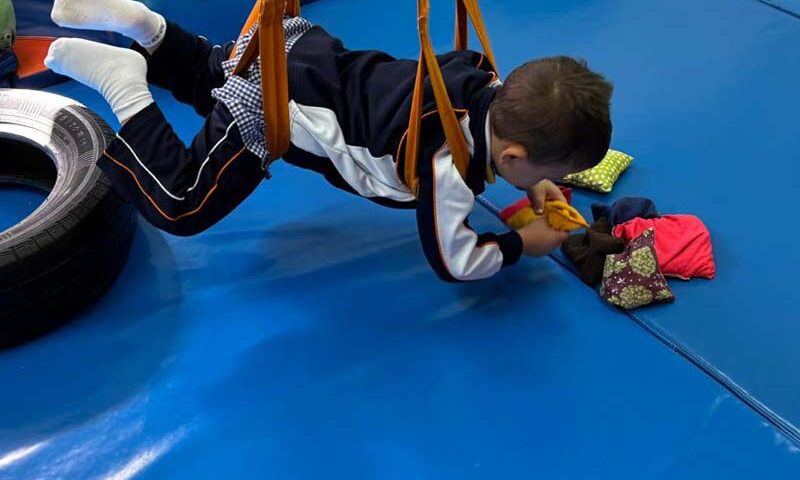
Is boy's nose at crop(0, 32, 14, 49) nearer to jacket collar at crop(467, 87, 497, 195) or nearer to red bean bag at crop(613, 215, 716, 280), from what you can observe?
jacket collar at crop(467, 87, 497, 195)

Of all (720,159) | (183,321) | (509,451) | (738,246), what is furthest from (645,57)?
(183,321)

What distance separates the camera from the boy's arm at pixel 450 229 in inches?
61.9

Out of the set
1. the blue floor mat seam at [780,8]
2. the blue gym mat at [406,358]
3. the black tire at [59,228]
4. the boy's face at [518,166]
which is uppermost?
the blue floor mat seam at [780,8]

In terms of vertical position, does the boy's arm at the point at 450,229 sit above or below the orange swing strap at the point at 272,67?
below

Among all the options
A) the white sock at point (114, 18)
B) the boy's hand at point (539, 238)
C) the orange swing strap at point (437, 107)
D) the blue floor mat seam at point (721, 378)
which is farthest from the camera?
the boy's hand at point (539, 238)

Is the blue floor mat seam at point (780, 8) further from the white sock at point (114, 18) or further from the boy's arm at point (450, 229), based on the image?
the white sock at point (114, 18)

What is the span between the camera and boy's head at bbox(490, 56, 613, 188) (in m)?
1.45

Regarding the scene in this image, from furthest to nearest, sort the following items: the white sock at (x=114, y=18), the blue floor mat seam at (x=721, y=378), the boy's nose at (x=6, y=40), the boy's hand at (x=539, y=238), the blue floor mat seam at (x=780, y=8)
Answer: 1. the blue floor mat seam at (x=780, y=8)
2. the boy's nose at (x=6, y=40)
3. the boy's hand at (x=539, y=238)
4. the white sock at (x=114, y=18)
5. the blue floor mat seam at (x=721, y=378)

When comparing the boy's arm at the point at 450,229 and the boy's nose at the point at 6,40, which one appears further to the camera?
the boy's nose at the point at 6,40

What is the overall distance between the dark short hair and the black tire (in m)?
0.95

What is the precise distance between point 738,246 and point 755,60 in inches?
39.1

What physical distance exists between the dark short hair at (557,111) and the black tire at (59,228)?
0.95m

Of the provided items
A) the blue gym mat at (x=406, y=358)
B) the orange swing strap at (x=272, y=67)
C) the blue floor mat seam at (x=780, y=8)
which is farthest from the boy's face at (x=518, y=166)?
the blue floor mat seam at (x=780, y=8)

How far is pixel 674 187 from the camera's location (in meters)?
2.08
